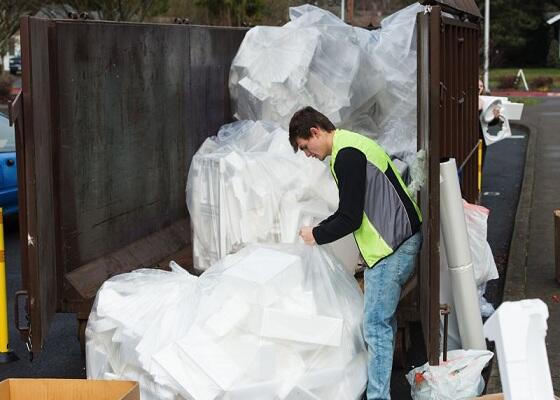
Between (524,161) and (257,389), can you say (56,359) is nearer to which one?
(257,389)

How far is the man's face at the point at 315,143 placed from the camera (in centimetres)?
487

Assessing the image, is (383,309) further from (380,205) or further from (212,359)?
(212,359)

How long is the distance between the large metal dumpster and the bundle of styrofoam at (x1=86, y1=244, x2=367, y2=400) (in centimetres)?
36

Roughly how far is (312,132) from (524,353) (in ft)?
7.85

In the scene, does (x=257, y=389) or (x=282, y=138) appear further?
(x=282, y=138)

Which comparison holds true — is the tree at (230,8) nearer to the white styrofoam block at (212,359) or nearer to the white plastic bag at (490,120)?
the white plastic bag at (490,120)

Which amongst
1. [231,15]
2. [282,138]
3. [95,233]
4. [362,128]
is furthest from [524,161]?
[231,15]

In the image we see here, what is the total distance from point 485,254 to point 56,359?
2.79 meters

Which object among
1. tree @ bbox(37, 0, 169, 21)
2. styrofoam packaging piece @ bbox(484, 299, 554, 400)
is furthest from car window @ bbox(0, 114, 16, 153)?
tree @ bbox(37, 0, 169, 21)

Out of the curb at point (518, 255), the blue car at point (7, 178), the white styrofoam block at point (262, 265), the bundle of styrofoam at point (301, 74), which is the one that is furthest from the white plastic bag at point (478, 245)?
the blue car at point (7, 178)

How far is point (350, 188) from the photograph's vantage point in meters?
4.77

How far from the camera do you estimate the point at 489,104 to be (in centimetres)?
1038

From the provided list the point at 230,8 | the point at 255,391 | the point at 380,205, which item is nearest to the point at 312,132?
the point at 380,205

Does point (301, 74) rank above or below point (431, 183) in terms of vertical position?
above
